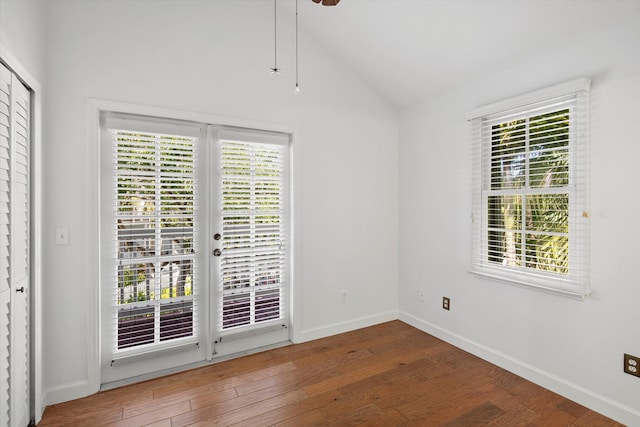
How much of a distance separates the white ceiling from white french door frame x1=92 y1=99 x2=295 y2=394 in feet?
3.44

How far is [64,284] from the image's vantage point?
2.12 m

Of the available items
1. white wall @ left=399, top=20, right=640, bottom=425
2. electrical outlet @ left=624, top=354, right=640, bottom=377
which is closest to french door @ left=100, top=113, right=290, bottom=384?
white wall @ left=399, top=20, right=640, bottom=425

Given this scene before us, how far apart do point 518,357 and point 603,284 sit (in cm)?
86

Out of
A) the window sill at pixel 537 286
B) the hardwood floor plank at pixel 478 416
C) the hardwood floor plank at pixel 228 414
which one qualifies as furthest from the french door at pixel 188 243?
the window sill at pixel 537 286

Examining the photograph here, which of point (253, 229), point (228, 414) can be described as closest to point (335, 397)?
point (228, 414)

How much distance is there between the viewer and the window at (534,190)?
2162 millimetres

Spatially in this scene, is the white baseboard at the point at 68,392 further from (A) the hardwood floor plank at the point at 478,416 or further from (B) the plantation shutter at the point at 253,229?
(A) the hardwood floor plank at the point at 478,416

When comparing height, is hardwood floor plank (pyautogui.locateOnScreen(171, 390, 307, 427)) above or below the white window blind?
below

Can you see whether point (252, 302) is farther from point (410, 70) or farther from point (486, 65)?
point (486, 65)

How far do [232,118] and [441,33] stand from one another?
183cm

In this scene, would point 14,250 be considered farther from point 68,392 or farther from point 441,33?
point 441,33

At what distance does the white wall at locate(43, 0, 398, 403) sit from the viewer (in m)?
2.11

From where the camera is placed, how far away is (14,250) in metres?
1.64

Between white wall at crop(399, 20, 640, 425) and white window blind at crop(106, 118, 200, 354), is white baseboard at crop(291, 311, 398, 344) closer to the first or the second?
white wall at crop(399, 20, 640, 425)
